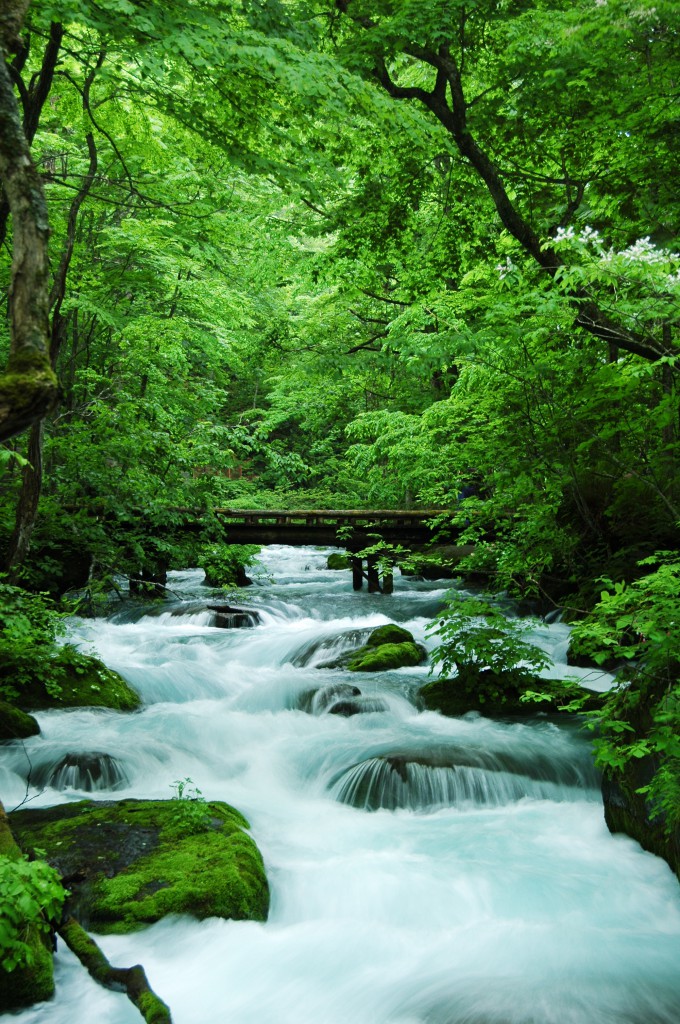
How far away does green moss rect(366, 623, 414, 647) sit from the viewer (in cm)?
1143

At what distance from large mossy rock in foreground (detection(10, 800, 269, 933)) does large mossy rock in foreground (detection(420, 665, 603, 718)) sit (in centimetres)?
364

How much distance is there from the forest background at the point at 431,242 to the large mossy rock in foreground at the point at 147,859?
2554mm

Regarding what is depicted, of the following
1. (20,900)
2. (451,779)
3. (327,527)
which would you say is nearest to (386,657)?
(451,779)

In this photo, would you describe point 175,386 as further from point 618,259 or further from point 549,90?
point 618,259

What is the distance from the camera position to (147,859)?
187 inches

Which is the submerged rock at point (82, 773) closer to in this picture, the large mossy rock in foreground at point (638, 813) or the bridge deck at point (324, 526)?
the large mossy rock in foreground at point (638, 813)

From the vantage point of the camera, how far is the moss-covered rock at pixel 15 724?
7.04 metres

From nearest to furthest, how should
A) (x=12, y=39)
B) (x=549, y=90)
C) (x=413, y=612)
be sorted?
(x=12, y=39) < (x=549, y=90) < (x=413, y=612)

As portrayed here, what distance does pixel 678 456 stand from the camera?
7.24 meters

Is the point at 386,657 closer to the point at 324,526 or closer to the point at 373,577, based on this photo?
the point at 324,526

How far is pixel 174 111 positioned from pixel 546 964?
6.64m

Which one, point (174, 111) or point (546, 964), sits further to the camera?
point (174, 111)

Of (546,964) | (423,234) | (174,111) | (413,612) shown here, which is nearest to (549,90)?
(174,111)

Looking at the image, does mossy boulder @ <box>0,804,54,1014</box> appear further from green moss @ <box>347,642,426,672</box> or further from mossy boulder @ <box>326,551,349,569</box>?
mossy boulder @ <box>326,551,349,569</box>
